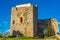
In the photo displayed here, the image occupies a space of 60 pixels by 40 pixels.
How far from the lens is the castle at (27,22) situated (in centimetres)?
3338

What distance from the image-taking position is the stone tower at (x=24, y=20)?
33.3 metres

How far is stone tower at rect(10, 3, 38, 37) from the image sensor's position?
33.3 meters

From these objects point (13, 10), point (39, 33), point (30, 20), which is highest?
point (13, 10)

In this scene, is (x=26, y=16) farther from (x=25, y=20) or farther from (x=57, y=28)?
(x=57, y=28)

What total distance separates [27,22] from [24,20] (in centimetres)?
80

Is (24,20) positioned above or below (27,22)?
above

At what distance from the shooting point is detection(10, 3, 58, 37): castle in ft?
109

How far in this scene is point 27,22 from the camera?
3356cm

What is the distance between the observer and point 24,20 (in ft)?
111

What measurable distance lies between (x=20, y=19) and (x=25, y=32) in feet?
9.88

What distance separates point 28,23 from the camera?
33500 millimetres

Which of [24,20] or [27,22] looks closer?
[27,22]

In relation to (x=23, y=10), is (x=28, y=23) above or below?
below

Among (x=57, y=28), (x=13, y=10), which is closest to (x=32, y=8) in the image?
(x=13, y=10)
